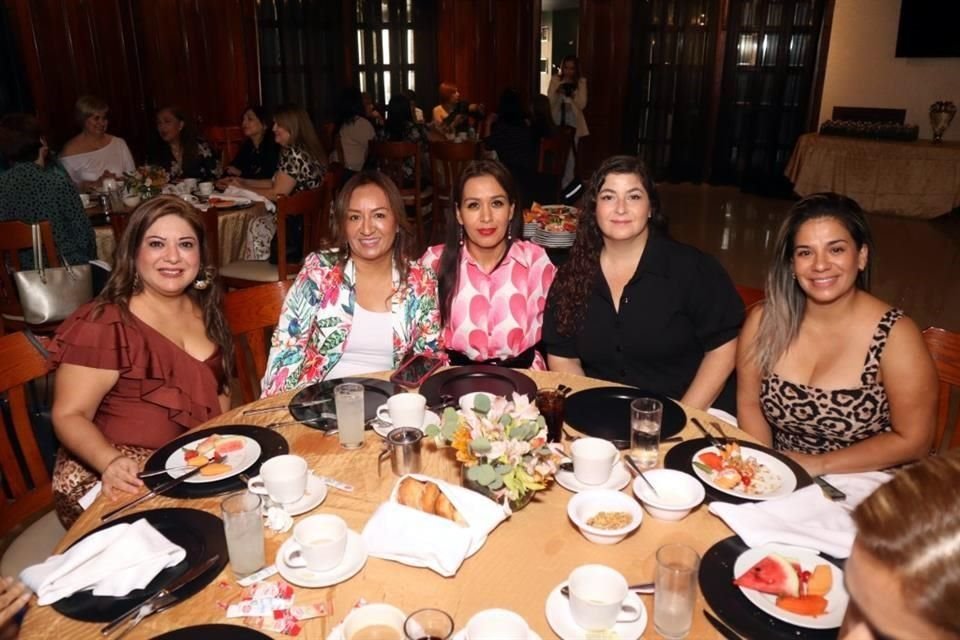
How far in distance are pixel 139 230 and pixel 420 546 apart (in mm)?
1280

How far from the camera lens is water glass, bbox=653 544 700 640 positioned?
111 centimetres

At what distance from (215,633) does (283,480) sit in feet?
1.14

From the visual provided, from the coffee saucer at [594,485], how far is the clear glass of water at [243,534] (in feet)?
2.03

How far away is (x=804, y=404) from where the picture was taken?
1989 millimetres

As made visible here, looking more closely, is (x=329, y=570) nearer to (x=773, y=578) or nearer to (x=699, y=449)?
(x=773, y=578)

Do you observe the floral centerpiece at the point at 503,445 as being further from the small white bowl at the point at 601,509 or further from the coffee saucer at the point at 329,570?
the coffee saucer at the point at 329,570

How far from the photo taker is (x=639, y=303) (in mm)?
2314

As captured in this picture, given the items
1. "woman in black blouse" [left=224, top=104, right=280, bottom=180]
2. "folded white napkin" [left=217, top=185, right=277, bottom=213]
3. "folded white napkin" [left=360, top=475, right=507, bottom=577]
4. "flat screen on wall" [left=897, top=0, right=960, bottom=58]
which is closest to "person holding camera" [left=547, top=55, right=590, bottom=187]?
"flat screen on wall" [left=897, top=0, right=960, bottom=58]

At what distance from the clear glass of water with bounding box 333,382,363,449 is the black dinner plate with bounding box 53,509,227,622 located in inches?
14.6

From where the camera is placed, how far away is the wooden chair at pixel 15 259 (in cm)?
316

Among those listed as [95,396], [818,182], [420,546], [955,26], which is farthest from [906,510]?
[955,26]

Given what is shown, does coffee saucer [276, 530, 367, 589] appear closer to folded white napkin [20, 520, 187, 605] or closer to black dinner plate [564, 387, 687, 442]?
folded white napkin [20, 520, 187, 605]

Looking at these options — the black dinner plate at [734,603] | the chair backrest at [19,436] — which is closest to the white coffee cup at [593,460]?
the black dinner plate at [734,603]

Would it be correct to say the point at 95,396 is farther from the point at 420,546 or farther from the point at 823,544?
the point at 823,544
